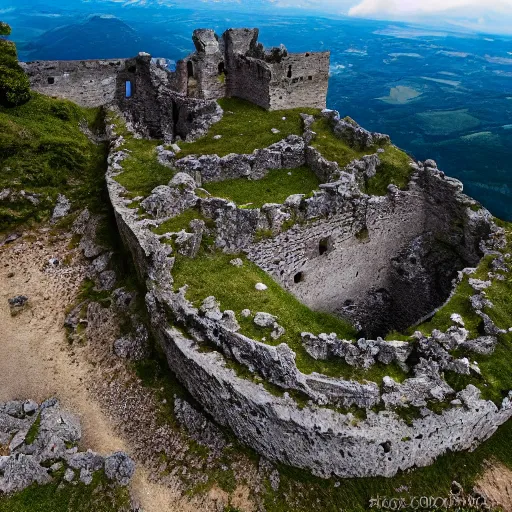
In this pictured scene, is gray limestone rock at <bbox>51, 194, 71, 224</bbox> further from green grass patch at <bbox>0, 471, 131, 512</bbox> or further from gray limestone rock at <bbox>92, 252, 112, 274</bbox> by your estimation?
green grass patch at <bbox>0, 471, 131, 512</bbox>

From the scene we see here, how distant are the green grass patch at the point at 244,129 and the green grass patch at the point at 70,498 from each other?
16.0 meters

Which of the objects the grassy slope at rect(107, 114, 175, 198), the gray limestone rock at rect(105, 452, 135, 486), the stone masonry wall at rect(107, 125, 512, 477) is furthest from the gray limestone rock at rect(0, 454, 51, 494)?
the grassy slope at rect(107, 114, 175, 198)

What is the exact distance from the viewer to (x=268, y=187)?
21.7 meters

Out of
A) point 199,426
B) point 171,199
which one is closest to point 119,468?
point 199,426

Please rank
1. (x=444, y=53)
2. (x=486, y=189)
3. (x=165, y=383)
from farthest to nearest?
1. (x=444, y=53)
2. (x=486, y=189)
3. (x=165, y=383)

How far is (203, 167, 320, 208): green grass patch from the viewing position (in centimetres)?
2066

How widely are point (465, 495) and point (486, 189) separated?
41393mm

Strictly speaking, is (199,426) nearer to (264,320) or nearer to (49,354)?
(264,320)

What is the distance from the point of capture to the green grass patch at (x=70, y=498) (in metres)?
11.9

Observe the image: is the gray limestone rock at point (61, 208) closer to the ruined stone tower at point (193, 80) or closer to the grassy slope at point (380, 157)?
the ruined stone tower at point (193, 80)

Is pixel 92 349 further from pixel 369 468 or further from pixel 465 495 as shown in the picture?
pixel 465 495

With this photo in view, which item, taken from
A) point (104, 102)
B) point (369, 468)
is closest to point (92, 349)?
point (369, 468)

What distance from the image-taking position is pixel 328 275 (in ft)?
63.9

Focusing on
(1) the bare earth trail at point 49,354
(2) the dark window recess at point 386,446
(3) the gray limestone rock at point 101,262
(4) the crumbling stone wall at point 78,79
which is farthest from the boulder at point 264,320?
(4) the crumbling stone wall at point 78,79
